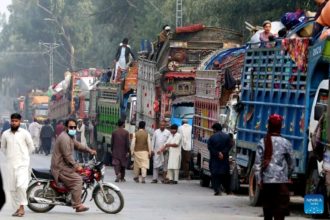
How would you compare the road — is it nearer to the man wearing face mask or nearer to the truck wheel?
the truck wheel

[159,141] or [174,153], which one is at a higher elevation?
[159,141]

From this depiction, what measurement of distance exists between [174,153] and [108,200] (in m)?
9.72

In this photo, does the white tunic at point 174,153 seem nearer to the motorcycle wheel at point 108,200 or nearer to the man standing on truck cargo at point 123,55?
the motorcycle wheel at point 108,200

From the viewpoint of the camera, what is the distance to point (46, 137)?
5244cm

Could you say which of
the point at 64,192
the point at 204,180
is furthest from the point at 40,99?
the point at 64,192

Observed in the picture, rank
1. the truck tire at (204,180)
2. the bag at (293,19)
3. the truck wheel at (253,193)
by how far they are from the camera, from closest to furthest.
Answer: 1. the truck wheel at (253,193)
2. the bag at (293,19)
3. the truck tire at (204,180)

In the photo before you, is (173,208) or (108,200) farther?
(173,208)

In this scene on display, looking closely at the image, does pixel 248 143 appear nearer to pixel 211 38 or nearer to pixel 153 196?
pixel 153 196

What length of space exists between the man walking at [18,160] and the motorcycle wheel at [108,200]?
1.30 metres

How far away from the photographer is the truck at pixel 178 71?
1219 inches

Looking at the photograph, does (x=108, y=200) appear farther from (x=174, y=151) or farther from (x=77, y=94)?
(x=77, y=94)

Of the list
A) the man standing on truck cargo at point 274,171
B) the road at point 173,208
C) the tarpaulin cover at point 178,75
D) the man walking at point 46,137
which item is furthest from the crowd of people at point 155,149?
the man walking at point 46,137

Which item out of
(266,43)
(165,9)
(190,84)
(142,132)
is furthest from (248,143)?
(165,9)

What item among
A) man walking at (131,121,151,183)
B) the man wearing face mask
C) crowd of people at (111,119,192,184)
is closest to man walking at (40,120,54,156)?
crowd of people at (111,119,192,184)
